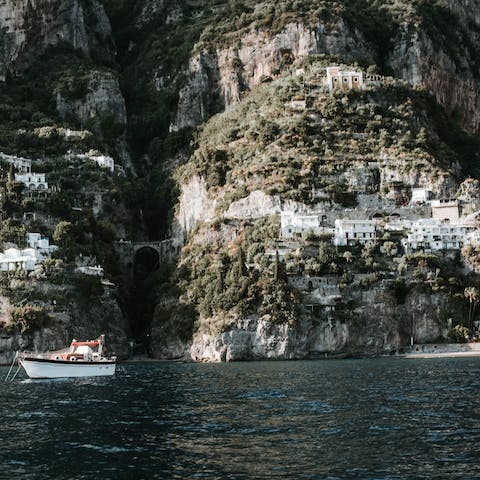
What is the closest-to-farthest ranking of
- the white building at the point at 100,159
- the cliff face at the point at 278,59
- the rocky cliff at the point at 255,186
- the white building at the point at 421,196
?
the rocky cliff at the point at 255,186, the white building at the point at 421,196, the white building at the point at 100,159, the cliff face at the point at 278,59

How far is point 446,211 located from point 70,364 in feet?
251

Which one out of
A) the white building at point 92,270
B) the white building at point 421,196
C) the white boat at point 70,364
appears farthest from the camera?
the white building at point 421,196

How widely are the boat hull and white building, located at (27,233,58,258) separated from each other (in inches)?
1804

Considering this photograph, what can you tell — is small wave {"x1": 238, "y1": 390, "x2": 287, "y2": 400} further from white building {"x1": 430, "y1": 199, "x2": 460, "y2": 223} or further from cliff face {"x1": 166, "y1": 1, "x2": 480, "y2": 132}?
cliff face {"x1": 166, "y1": 1, "x2": 480, "y2": 132}

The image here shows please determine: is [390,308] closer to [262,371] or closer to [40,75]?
[262,371]

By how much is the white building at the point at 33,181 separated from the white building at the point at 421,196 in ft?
204

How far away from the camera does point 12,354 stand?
119625 millimetres

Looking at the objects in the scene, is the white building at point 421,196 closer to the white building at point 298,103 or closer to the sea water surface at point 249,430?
the white building at point 298,103

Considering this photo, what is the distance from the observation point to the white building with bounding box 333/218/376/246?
132125 millimetres

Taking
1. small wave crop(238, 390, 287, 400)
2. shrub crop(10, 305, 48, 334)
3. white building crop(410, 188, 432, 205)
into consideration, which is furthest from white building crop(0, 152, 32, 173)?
small wave crop(238, 390, 287, 400)

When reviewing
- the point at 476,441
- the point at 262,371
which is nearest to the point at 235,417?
the point at 476,441

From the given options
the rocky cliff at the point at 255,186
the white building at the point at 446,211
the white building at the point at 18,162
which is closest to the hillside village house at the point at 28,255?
the rocky cliff at the point at 255,186

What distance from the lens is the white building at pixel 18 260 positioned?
12706 centimetres

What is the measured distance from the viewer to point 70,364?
3450 inches
